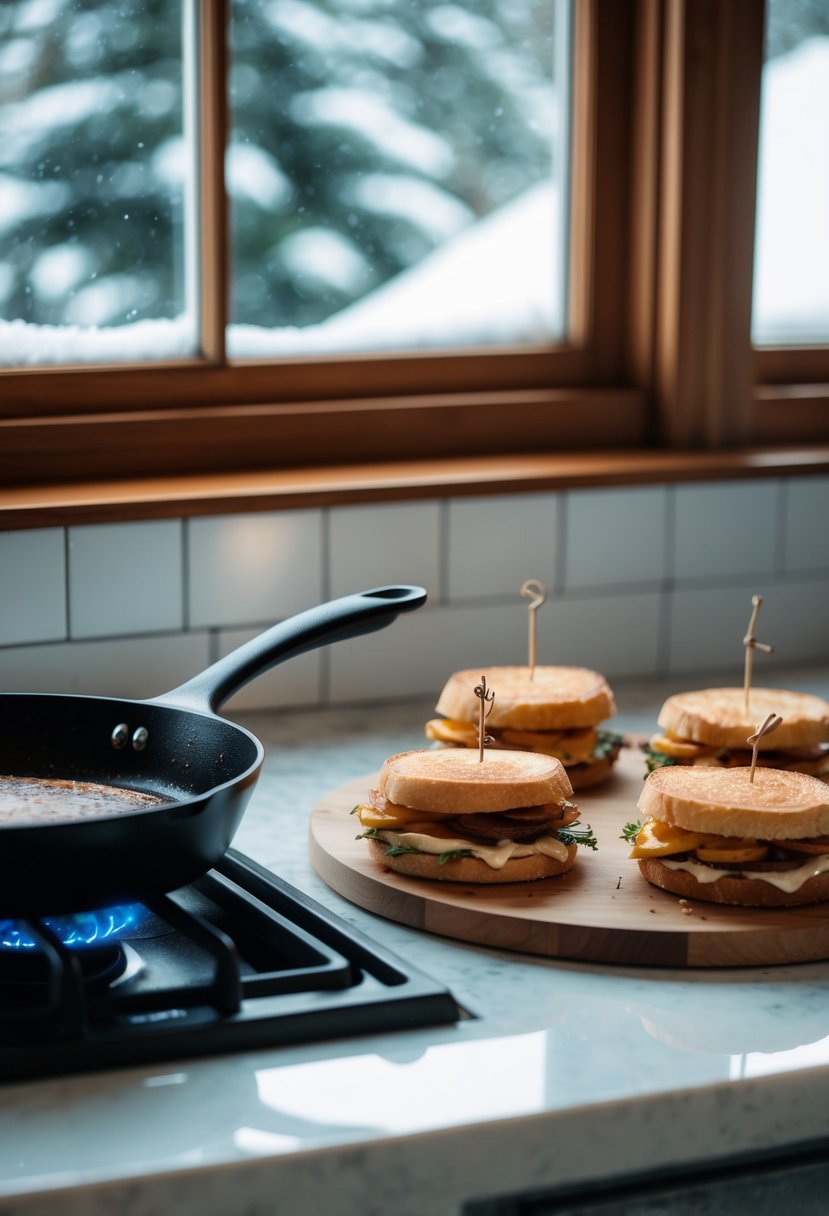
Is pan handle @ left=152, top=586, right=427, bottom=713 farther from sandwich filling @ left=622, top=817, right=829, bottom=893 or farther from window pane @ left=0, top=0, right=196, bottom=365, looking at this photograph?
window pane @ left=0, top=0, right=196, bottom=365

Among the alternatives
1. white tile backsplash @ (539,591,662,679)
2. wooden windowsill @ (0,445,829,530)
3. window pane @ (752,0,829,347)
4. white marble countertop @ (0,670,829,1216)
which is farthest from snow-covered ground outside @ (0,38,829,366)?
white marble countertop @ (0,670,829,1216)

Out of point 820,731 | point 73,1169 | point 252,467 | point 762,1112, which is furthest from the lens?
point 252,467

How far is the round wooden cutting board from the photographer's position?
1.03 meters

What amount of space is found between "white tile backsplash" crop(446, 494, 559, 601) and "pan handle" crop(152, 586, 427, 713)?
1.64ft

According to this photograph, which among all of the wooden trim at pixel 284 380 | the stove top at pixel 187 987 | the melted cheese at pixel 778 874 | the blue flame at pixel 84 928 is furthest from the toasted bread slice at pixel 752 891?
the wooden trim at pixel 284 380

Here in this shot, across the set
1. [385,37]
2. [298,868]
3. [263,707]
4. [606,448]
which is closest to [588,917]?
[298,868]

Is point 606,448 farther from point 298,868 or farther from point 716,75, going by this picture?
point 298,868

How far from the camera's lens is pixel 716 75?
1812 millimetres

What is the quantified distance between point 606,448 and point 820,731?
0.68 m

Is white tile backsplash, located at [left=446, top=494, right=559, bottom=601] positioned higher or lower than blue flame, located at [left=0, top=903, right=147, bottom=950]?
higher

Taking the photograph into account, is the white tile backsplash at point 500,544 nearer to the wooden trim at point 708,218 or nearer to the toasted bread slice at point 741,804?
the wooden trim at point 708,218

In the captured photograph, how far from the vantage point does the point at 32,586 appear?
58.8 inches

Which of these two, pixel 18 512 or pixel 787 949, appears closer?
pixel 787 949

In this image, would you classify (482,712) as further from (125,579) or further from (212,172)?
(212,172)
